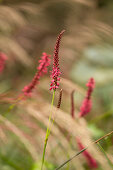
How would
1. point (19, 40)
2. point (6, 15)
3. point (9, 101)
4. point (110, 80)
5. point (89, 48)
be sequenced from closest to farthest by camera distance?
point (9, 101) → point (6, 15) → point (110, 80) → point (89, 48) → point (19, 40)

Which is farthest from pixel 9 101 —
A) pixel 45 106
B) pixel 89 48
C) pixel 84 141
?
pixel 89 48

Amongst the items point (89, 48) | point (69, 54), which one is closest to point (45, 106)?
point (69, 54)

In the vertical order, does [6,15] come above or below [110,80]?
above

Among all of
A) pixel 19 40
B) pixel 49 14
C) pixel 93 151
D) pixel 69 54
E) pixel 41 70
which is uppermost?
pixel 49 14

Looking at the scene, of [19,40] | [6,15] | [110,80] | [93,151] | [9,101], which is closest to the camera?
[93,151]

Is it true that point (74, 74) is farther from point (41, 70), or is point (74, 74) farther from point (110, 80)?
point (41, 70)

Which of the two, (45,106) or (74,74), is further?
(74,74)

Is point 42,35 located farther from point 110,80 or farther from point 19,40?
point 110,80
